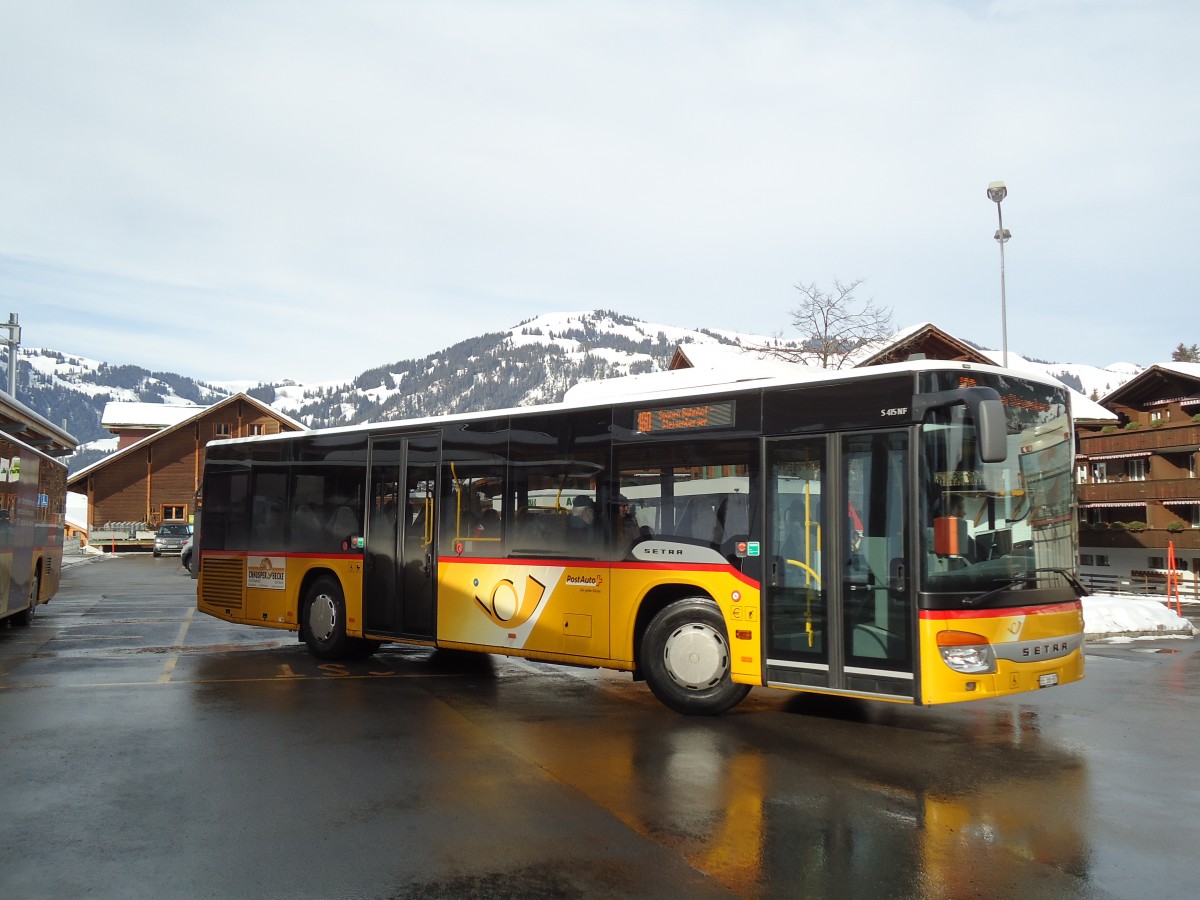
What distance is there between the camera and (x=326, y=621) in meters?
13.8

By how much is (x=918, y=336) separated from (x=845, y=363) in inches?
256

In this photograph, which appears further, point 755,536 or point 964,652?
point 755,536

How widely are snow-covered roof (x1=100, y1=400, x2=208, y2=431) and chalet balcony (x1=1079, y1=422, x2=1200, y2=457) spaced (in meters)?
62.7

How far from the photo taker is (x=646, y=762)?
7.84 metres

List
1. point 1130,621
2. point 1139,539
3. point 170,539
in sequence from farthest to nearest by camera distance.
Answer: point 170,539 → point 1139,539 → point 1130,621

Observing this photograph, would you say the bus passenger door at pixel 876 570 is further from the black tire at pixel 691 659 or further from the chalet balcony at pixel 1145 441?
the chalet balcony at pixel 1145 441

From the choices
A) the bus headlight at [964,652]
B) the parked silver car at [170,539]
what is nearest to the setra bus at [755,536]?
the bus headlight at [964,652]

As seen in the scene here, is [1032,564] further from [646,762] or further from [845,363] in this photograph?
[845,363]

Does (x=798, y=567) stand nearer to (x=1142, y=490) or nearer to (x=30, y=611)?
(x=30, y=611)

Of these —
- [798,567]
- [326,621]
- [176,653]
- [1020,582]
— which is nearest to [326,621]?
[326,621]

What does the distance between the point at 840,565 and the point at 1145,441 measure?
47.9m

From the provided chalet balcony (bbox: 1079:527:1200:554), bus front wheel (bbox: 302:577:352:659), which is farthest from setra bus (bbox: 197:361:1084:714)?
chalet balcony (bbox: 1079:527:1200:554)

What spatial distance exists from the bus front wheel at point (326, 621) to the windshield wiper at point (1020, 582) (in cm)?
807

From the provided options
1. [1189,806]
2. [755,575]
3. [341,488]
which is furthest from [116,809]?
[341,488]
